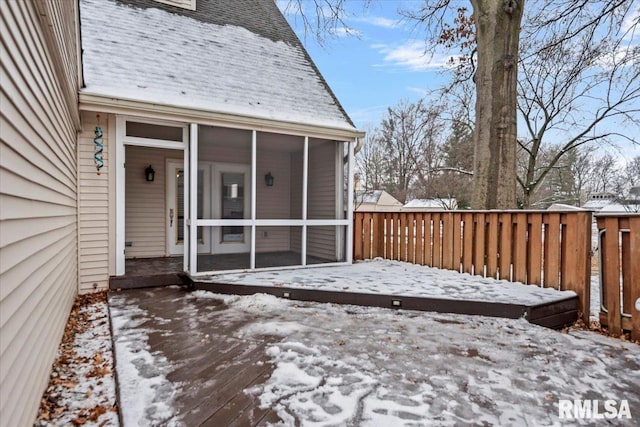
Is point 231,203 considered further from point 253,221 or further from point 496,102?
point 496,102

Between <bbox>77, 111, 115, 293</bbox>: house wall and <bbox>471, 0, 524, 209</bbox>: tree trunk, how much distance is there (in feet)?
18.8

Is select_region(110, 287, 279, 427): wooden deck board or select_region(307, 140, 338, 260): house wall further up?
select_region(307, 140, 338, 260): house wall

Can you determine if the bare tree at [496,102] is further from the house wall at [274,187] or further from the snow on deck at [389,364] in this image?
the house wall at [274,187]

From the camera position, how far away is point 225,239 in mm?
6465

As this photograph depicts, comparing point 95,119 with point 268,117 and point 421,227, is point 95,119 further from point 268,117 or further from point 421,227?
point 421,227

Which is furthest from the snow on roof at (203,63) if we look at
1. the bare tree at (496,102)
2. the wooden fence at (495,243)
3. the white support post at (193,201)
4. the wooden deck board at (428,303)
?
the wooden deck board at (428,303)

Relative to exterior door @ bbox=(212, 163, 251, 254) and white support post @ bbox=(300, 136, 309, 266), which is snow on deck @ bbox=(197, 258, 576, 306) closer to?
white support post @ bbox=(300, 136, 309, 266)

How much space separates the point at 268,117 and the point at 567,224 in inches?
167

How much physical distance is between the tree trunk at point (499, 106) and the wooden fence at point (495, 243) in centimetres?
98

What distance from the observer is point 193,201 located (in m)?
5.04

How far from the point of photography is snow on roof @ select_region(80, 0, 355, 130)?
5.18 meters

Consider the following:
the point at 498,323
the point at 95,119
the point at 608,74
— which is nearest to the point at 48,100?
the point at 95,119

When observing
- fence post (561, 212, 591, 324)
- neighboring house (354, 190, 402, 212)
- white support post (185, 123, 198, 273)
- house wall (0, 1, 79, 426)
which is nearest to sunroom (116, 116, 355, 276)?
white support post (185, 123, 198, 273)

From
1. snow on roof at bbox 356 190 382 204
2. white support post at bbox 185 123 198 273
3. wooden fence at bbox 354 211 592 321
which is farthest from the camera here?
snow on roof at bbox 356 190 382 204
